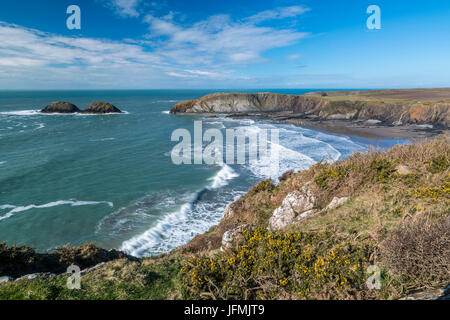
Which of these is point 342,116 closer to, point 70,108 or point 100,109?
point 100,109

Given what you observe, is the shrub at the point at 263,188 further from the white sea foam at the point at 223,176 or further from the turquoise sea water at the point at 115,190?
the white sea foam at the point at 223,176

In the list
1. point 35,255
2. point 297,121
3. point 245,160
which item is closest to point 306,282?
point 35,255

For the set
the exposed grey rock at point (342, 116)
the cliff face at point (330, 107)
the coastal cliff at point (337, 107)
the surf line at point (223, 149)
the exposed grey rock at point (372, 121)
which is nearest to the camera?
the surf line at point (223, 149)

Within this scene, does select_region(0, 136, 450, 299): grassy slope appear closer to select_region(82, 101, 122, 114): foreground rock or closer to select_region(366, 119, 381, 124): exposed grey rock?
select_region(366, 119, 381, 124): exposed grey rock

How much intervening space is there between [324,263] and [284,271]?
0.86 metres

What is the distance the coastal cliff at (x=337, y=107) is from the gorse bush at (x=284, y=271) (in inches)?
2475

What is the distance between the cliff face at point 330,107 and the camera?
5406 centimetres

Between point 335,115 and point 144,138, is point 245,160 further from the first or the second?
point 335,115

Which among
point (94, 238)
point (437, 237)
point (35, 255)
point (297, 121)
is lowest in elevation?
point (94, 238)

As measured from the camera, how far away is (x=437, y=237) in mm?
4367

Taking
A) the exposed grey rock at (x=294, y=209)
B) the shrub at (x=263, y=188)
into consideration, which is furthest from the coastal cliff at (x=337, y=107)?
the exposed grey rock at (x=294, y=209)

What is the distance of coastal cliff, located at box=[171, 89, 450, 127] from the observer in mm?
54375

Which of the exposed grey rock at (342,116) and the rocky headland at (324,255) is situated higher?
the exposed grey rock at (342,116)
